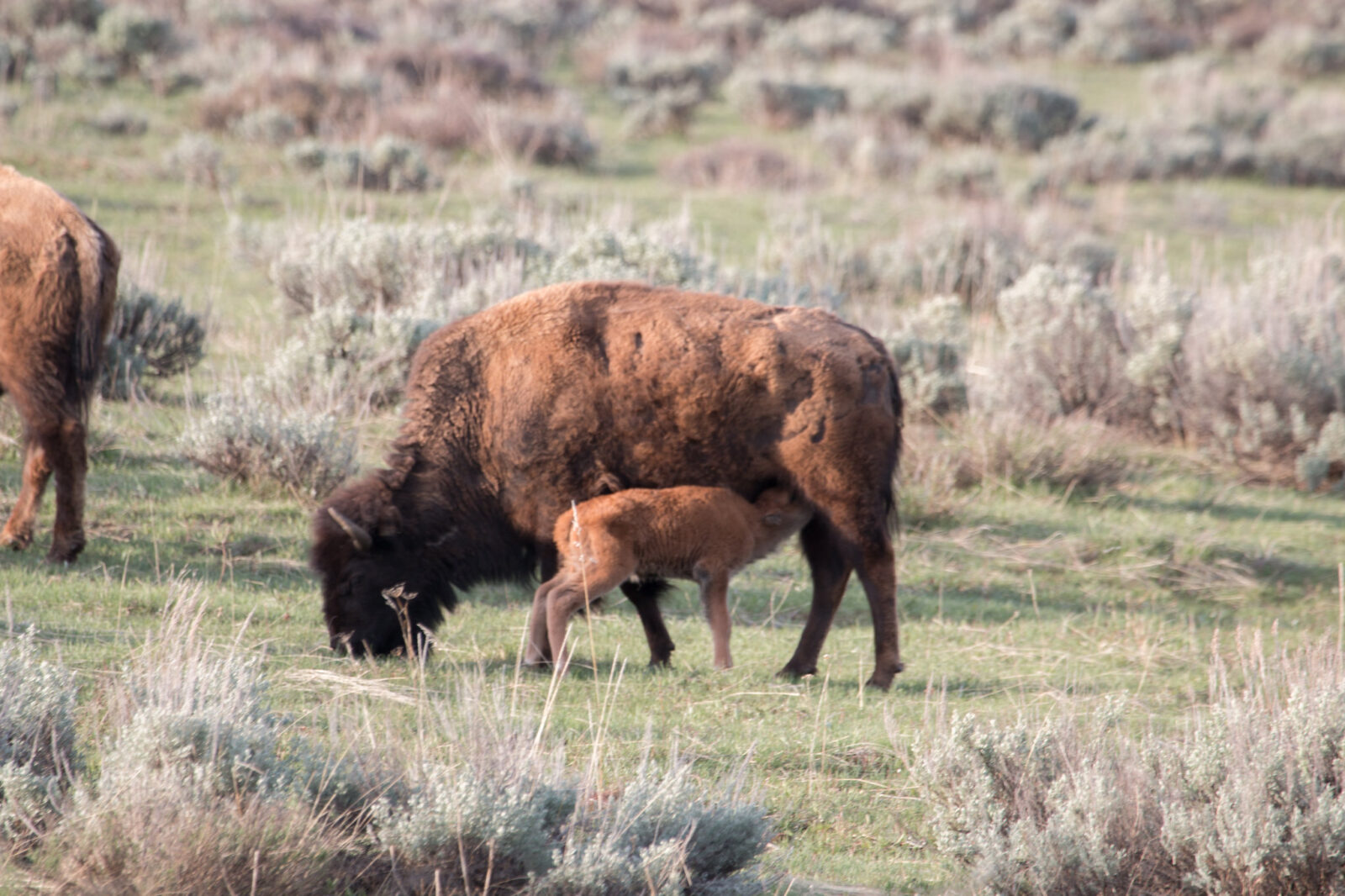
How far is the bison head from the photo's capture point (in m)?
7.21

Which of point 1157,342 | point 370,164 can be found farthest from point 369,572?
point 370,164

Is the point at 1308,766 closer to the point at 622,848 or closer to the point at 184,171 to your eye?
the point at 622,848

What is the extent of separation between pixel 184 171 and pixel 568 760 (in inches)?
571

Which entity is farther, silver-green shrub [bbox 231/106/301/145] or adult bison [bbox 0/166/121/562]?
A: silver-green shrub [bbox 231/106/301/145]

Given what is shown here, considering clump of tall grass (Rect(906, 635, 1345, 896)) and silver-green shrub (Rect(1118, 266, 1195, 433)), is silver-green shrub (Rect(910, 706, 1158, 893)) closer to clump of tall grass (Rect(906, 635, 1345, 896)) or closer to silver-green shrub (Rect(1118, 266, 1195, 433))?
clump of tall grass (Rect(906, 635, 1345, 896))

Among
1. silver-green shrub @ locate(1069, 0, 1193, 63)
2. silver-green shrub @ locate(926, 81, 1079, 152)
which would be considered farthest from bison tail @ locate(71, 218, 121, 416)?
silver-green shrub @ locate(1069, 0, 1193, 63)

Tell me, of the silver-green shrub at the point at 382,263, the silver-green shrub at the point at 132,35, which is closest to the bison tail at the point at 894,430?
the silver-green shrub at the point at 382,263

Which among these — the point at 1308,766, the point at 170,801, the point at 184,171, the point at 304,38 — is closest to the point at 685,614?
the point at 1308,766

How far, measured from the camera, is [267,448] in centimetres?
1016

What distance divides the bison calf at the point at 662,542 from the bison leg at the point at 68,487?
2866 mm

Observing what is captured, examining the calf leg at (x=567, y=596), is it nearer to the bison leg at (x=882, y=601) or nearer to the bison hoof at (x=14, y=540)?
the bison leg at (x=882, y=601)

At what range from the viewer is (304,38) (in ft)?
86.4

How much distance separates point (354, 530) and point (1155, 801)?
12.9 feet

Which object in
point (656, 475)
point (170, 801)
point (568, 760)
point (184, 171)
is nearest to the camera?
point (170, 801)
